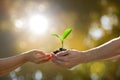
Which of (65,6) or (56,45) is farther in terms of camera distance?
(65,6)

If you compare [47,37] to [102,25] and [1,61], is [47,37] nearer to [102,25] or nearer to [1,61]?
[102,25]

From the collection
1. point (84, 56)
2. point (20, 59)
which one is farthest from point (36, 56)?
point (84, 56)

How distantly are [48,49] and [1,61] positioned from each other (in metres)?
7.14

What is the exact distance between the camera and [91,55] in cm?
418

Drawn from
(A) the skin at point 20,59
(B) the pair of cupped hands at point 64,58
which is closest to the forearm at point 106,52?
(B) the pair of cupped hands at point 64,58

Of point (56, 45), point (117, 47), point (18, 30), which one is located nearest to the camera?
point (117, 47)

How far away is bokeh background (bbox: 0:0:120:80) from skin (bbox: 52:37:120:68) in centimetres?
688

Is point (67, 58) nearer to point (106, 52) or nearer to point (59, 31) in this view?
point (106, 52)

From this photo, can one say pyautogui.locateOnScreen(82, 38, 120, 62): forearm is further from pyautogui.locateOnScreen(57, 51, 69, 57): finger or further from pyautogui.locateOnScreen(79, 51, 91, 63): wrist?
pyautogui.locateOnScreen(57, 51, 69, 57): finger

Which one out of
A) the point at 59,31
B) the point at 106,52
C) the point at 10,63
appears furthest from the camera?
the point at 59,31

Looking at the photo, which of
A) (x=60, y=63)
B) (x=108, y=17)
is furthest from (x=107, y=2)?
(x=60, y=63)

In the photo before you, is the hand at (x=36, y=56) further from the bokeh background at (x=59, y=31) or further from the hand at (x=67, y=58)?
the bokeh background at (x=59, y=31)

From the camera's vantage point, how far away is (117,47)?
410cm

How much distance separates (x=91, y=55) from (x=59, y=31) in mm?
7351
